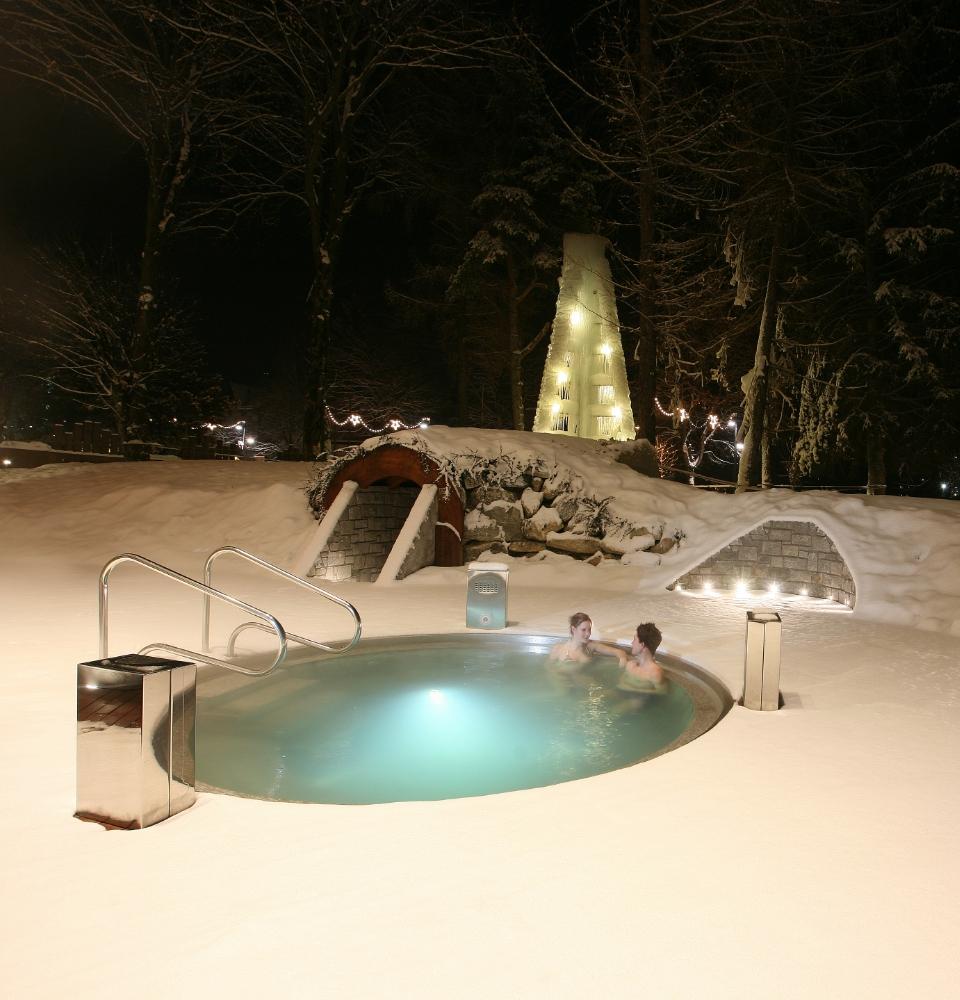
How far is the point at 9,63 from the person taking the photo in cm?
1489

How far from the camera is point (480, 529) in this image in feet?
38.9

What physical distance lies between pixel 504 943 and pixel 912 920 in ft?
4.37

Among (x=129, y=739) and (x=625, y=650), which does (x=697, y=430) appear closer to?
(x=625, y=650)

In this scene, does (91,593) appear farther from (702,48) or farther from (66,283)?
(66,283)

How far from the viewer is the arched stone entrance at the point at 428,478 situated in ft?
38.3

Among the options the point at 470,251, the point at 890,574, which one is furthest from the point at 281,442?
the point at 890,574

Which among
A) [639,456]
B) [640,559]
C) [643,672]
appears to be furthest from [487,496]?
[643,672]

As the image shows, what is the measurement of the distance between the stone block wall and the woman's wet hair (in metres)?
4.43

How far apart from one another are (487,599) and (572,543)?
4457mm

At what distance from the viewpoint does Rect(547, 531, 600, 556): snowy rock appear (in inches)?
461

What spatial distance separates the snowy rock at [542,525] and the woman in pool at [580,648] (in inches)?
198

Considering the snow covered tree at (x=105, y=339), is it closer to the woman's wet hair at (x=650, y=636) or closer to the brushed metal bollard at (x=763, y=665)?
the woman's wet hair at (x=650, y=636)

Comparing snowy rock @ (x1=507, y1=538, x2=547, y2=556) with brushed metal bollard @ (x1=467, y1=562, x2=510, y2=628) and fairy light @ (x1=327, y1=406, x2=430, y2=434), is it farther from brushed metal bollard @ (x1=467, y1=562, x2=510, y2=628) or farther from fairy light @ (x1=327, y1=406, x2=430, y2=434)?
fairy light @ (x1=327, y1=406, x2=430, y2=434)

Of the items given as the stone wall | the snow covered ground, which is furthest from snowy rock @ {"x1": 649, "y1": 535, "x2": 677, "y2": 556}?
the snow covered ground
